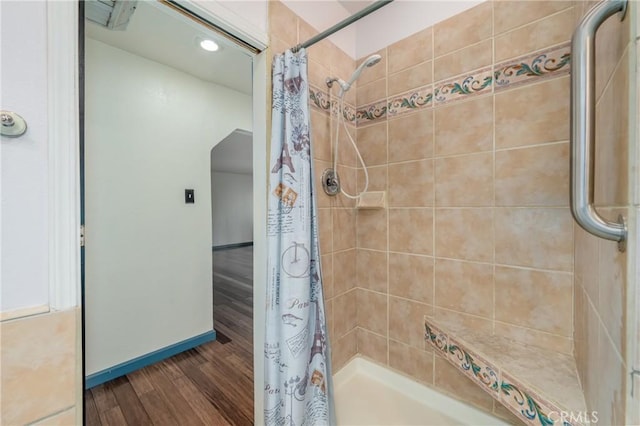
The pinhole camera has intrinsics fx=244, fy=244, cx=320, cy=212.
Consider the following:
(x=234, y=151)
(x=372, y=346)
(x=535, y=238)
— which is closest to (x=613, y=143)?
(x=535, y=238)

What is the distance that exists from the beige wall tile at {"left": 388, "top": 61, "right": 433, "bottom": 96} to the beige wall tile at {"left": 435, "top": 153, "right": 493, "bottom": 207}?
44cm

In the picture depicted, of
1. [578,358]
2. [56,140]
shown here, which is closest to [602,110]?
[578,358]

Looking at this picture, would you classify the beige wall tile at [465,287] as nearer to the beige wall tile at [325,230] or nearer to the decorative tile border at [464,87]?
the beige wall tile at [325,230]

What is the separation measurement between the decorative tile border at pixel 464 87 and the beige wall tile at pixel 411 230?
22.2 inches

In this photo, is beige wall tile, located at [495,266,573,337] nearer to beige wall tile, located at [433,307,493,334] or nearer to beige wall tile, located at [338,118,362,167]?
beige wall tile, located at [433,307,493,334]

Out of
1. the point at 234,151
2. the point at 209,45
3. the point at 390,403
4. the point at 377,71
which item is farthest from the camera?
the point at 234,151

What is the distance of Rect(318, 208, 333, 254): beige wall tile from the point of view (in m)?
1.33

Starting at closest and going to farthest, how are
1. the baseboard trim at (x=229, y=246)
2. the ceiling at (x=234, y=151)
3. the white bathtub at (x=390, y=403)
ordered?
the white bathtub at (x=390, y=403)
the ceiling at (x=234, y=151)
the baseboard trim at (x=229, y=246)

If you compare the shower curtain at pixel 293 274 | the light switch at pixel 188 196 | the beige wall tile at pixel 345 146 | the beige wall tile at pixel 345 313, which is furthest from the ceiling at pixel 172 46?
the beige wall tile at pixel 345 313

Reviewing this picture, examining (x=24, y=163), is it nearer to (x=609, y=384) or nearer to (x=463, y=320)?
(x=609, y=384)

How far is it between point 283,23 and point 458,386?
6.40ft

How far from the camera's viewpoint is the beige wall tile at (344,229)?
144cm

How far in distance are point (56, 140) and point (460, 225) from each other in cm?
145

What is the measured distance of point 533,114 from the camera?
1017mm
